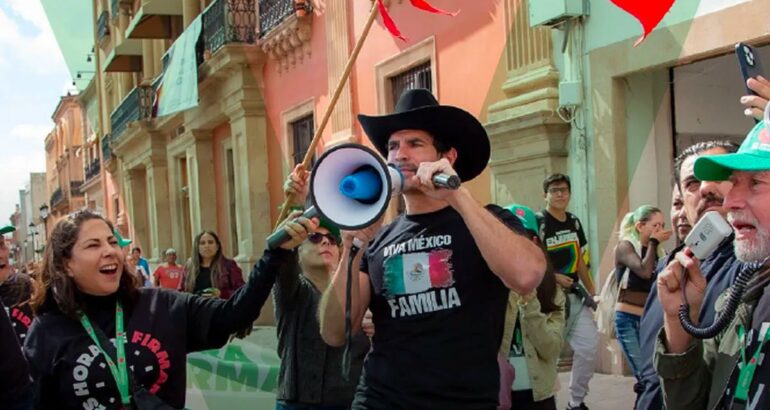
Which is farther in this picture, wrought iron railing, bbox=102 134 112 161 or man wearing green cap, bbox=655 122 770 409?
wrought iron railing, bbox=102 134 112 161

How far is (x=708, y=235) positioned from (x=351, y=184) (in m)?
1.19

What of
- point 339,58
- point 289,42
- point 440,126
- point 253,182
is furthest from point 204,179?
point 440,126

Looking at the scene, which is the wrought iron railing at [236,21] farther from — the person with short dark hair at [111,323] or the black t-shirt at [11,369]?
the black t-shirt at [11,369]

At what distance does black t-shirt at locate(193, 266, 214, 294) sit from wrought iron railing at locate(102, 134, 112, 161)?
25.7m

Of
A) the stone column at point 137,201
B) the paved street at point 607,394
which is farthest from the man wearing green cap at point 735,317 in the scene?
the stone column at point 137,201

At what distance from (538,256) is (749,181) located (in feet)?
2.82

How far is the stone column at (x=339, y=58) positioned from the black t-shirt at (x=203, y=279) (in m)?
4.63

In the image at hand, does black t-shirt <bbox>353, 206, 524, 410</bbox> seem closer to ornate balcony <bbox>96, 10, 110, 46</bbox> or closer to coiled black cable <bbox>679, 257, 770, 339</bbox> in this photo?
coiled black cable <bbox>679, 257, 770, 339</bbox>

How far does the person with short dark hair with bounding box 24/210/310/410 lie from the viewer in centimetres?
316

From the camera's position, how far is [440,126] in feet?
10.9

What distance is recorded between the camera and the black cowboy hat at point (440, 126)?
3285 mm

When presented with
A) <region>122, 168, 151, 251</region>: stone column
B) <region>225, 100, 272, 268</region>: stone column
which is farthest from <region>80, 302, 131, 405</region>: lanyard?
<region>122, 168, 151, 251</region>: stone column

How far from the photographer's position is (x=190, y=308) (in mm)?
3490

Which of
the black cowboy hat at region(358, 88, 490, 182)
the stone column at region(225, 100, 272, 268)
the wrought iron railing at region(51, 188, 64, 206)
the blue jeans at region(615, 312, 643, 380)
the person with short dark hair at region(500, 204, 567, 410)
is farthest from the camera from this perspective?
the wrought iron railing at region(51, 188, 64, 206)
